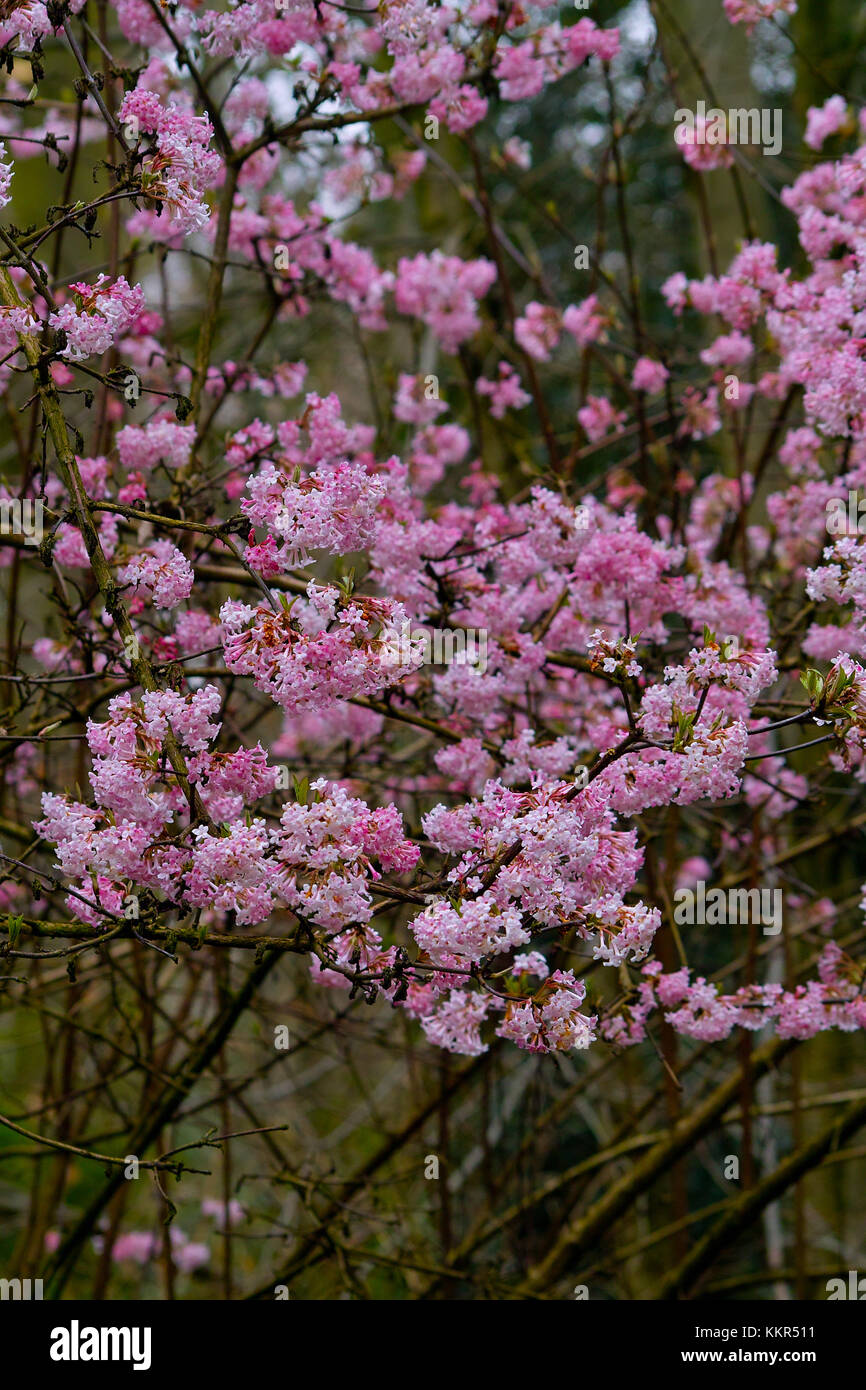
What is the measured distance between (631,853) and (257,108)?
3100 millimetres

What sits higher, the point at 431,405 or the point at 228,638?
the point at 431,405

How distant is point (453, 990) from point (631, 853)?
427 millimetres

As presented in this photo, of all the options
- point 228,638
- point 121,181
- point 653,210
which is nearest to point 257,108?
point 121,181

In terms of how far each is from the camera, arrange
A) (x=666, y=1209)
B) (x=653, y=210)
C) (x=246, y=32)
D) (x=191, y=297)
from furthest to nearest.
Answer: (x=191, y=297), (x=653, y=210), (x=666, y=1209), (x=246, y=32)

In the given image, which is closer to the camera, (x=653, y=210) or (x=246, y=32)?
(x=246, y=32)

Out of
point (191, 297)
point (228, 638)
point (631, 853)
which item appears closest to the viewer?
point (228, 638)

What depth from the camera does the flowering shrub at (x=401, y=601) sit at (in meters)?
2.02

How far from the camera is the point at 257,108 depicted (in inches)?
160

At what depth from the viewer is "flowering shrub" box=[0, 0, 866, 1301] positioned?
2021 millimetres

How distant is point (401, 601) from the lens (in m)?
2.50
